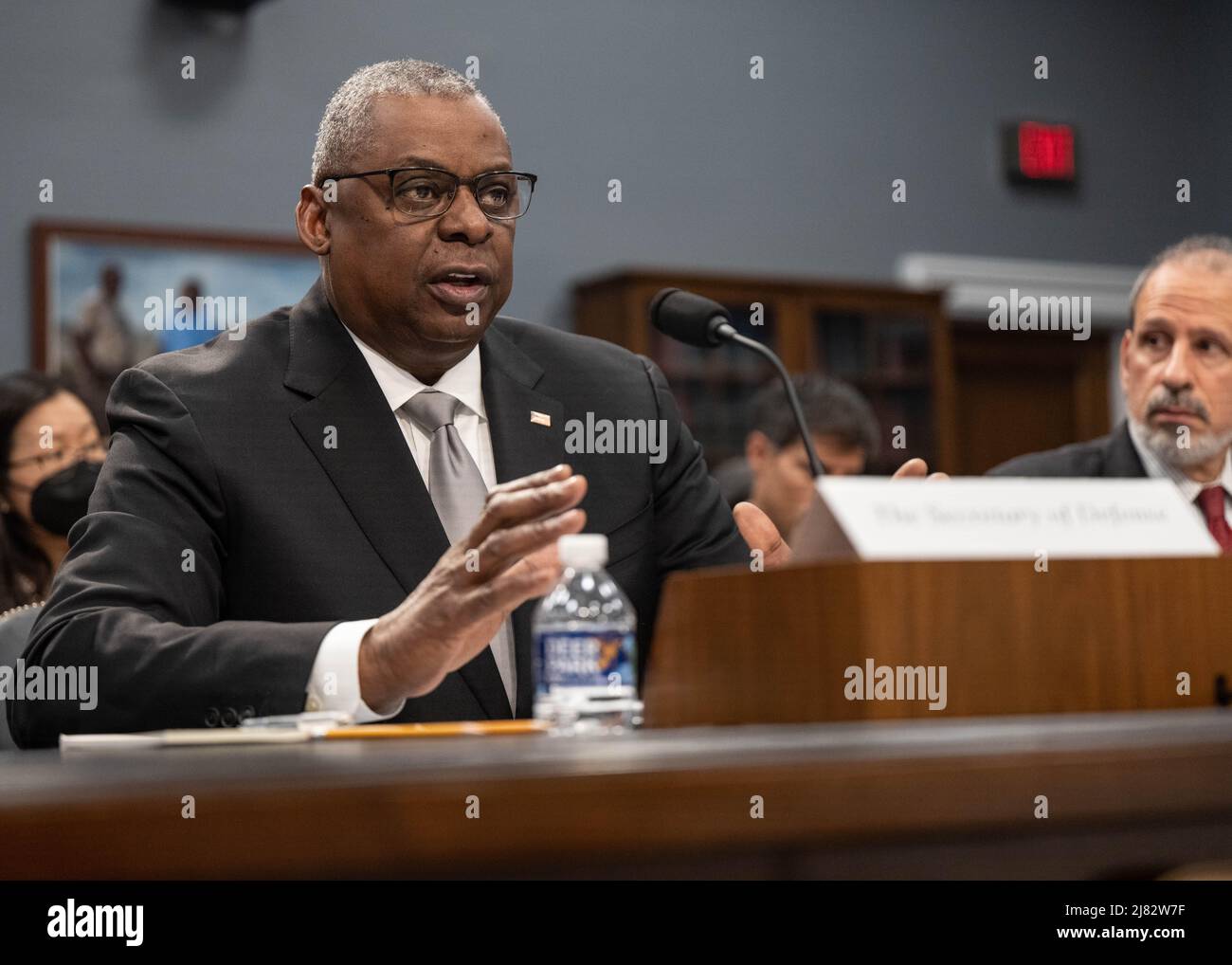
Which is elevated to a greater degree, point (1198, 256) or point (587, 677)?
point (1198, 256)

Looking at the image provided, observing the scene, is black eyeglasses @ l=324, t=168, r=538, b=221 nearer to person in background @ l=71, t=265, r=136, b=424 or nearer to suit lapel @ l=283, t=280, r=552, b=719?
suit lapel @ l=283, t=280, r=552, b=719

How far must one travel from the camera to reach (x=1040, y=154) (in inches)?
282

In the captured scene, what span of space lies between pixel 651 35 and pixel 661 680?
5.43 m

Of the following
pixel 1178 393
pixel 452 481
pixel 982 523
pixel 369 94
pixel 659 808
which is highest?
pixel 369 94

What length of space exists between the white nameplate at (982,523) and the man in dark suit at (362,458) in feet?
1.57

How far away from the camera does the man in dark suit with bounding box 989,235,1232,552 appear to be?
2977 millimetres

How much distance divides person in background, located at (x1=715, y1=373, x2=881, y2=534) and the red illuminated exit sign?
3.08m

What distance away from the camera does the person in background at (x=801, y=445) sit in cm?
426

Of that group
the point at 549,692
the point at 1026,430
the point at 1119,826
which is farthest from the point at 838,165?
the point at 1119,826

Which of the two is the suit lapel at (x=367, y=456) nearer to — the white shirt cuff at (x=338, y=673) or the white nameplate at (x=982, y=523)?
the white shirt cuff at (x=338, y=673)

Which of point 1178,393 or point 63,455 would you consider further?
point 63,455

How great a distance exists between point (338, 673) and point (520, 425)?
582 mm

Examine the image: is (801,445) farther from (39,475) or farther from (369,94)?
(369,94)

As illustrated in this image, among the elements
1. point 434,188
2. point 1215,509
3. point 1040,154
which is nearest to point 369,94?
point 434,188
